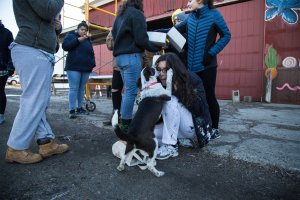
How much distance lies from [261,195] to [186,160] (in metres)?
0.80

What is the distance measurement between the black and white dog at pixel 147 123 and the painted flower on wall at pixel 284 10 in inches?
236

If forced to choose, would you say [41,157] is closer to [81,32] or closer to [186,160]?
[186,160]

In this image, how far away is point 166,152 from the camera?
7.84ft

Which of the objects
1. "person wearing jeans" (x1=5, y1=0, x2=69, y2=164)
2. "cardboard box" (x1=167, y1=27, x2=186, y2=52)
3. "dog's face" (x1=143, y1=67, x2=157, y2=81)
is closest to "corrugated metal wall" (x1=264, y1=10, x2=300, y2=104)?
"cardboard box" (x1=167, y1=27, x2=186, y2=52)

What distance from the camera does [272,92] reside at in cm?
706

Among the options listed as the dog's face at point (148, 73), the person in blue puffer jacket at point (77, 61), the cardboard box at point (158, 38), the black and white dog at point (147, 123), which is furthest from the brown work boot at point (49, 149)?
the person in blue puffer jacket at point (77, 61)

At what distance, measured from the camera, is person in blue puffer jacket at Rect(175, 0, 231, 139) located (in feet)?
9.43

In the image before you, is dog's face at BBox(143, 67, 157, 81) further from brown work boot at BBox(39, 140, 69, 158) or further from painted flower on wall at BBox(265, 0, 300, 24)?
painted flower on wall at BBox(265, 0, 300, 24)

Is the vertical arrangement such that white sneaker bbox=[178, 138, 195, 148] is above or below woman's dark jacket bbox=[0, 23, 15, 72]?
below

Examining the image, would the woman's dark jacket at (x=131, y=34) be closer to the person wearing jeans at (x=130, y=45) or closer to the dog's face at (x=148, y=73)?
the person wearing jeans at (x=130, y=45)

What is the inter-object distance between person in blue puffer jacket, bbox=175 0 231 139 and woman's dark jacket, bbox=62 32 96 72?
93.4 inches

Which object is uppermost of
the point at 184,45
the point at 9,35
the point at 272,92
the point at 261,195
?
the point at 9,35

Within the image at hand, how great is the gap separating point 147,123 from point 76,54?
9.97 ft

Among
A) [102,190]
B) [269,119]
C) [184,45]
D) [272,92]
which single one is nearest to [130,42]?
[184,45]
